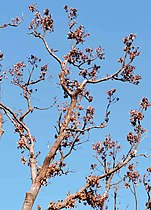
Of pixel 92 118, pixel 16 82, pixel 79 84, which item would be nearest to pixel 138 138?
pixel 92 118

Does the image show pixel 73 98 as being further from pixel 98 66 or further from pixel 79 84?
pixel 98 66

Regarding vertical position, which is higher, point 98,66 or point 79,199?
point 98,66

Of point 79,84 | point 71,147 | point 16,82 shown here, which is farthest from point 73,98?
point 16,82

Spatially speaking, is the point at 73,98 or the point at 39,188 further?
the point at 73,98

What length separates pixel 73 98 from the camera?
13.5 m

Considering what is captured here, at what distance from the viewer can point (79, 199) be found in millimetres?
12164

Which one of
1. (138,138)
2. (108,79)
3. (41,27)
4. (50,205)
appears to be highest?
(41,27)

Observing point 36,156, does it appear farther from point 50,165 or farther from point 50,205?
point 50,205

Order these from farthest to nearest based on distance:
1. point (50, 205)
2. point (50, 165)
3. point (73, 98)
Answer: point (73, 98)
point (50, 165)
point (50, 205)

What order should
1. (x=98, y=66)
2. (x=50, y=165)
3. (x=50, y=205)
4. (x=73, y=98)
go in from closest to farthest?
(x=50, y=205)
(x=50, y=165)
(x=73, y=98)
(x=98, y=66)

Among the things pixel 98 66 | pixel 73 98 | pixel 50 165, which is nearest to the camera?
pixel 50 165

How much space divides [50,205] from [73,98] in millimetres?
3425

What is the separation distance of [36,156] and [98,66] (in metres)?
3.63

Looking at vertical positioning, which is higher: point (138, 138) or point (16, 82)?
point (16, 82)
